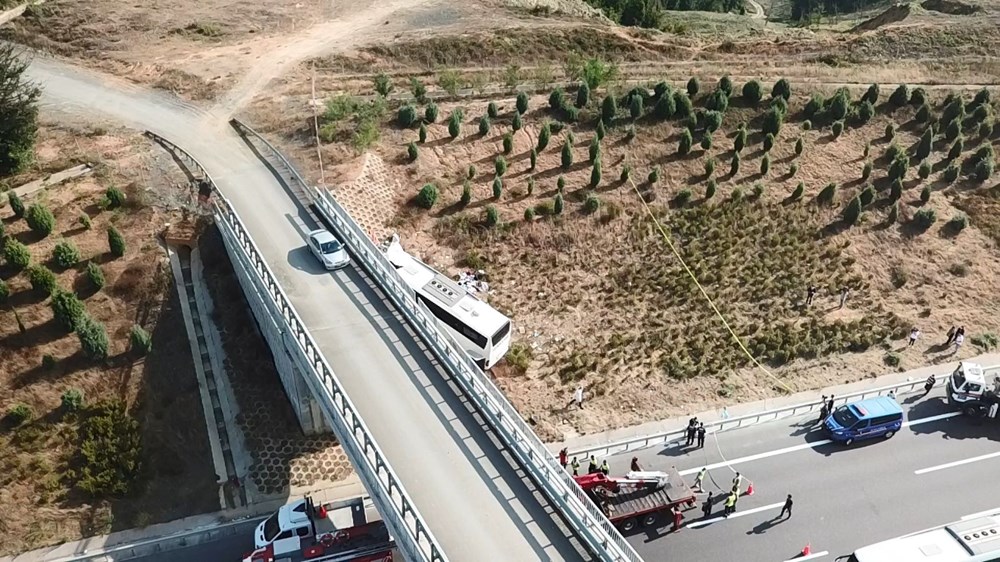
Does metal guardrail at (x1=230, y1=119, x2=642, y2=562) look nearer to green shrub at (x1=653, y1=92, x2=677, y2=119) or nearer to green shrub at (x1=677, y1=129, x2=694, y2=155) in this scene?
green shrub at (x1=677, y1=129, x2=694, y2=155)

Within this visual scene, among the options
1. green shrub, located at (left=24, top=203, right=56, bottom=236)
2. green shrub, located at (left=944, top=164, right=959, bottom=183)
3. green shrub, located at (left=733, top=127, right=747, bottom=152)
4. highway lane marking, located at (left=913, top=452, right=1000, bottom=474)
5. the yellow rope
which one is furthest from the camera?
green shrub, located at (left=944, top=164, right=959, bottom=183)

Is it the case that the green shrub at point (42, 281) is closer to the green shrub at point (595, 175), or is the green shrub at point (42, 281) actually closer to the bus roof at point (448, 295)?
the bus roof at point (448, 295)

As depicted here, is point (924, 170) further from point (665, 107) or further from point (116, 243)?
point (116, 243)

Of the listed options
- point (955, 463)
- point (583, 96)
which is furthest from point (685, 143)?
point (955, 463)

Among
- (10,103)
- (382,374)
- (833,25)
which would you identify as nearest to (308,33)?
(10,103)

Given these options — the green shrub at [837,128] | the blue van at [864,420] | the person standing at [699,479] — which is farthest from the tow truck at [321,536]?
the green shrub at [837,128]

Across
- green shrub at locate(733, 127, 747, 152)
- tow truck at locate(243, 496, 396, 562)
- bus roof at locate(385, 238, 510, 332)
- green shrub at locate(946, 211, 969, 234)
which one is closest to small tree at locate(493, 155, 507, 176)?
bus roof at locate(385, 238, 510, 332)

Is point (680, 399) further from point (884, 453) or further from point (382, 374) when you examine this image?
point (382, 374)
